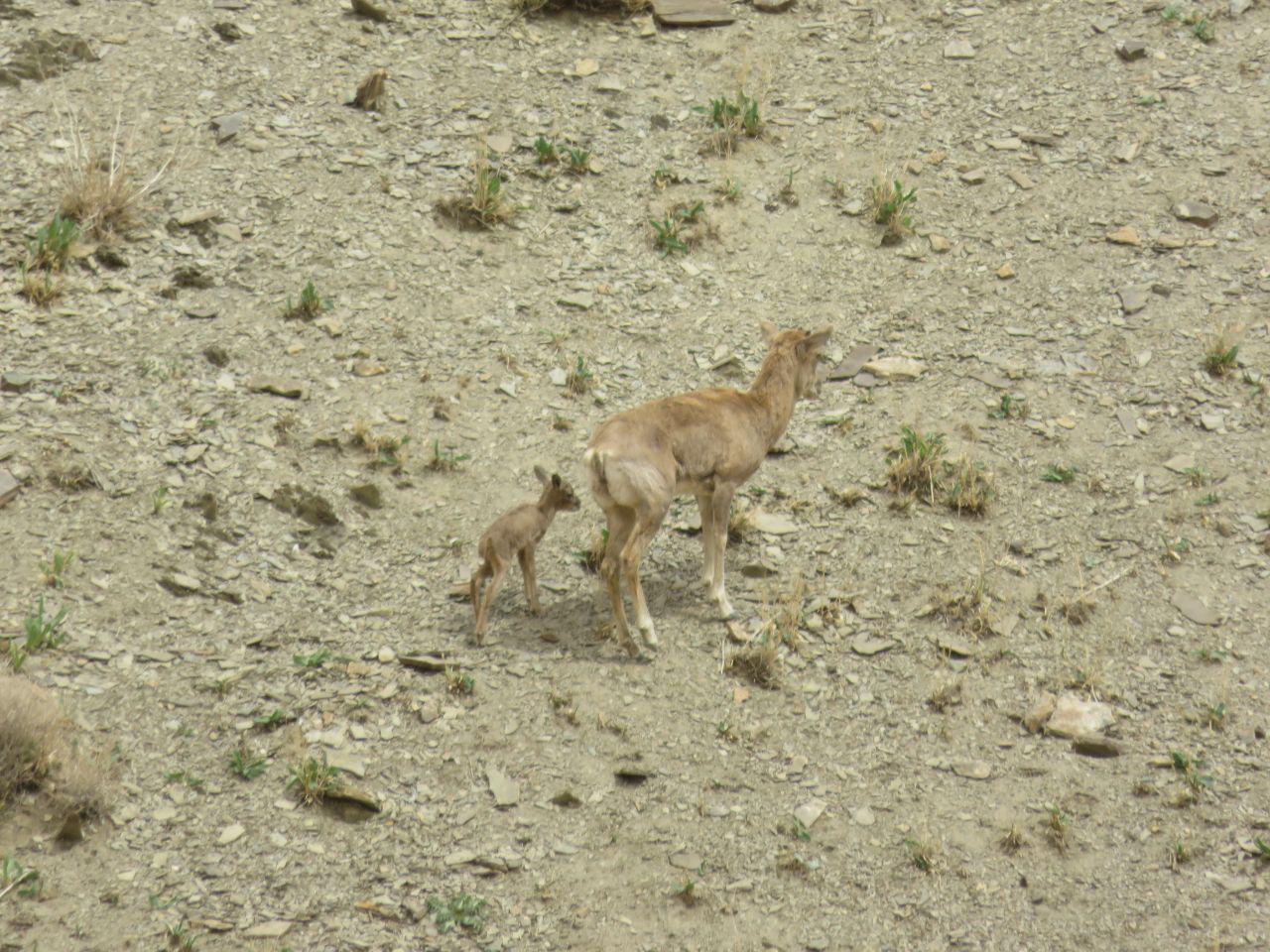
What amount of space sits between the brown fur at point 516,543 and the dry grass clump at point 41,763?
111 inches

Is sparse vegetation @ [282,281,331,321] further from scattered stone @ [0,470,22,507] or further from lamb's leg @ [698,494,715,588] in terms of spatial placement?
lamb's leg @ [698,494,715,588]

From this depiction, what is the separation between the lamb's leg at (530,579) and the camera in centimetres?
1062

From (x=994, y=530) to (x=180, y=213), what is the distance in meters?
8.05

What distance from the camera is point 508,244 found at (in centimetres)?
1441

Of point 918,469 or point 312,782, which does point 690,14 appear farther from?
point 312,782

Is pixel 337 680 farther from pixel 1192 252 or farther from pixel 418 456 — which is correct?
pixel 1192 252

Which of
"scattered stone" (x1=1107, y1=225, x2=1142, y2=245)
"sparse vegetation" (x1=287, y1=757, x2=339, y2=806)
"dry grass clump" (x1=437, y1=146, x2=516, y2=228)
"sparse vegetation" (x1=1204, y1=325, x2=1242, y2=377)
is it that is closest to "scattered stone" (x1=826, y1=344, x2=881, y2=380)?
"scattered stone" (x1=1107, y1=225, x2=1142, y2=245)

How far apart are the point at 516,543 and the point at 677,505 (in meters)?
2.20

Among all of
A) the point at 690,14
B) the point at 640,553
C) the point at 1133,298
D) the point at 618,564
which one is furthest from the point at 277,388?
the point at 1133,298

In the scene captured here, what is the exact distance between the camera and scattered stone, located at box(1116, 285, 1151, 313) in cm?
1369

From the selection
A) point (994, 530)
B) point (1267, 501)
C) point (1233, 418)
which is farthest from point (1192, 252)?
point (994, 530)

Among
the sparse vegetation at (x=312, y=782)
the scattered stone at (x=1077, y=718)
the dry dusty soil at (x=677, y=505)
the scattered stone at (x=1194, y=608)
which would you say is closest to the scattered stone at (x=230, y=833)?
the dry dusty soil at (x=677, y=505)

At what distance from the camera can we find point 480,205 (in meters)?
14.4

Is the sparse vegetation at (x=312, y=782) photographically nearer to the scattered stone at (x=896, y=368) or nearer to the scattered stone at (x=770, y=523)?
the scattered stone at (x=770, y=523)
